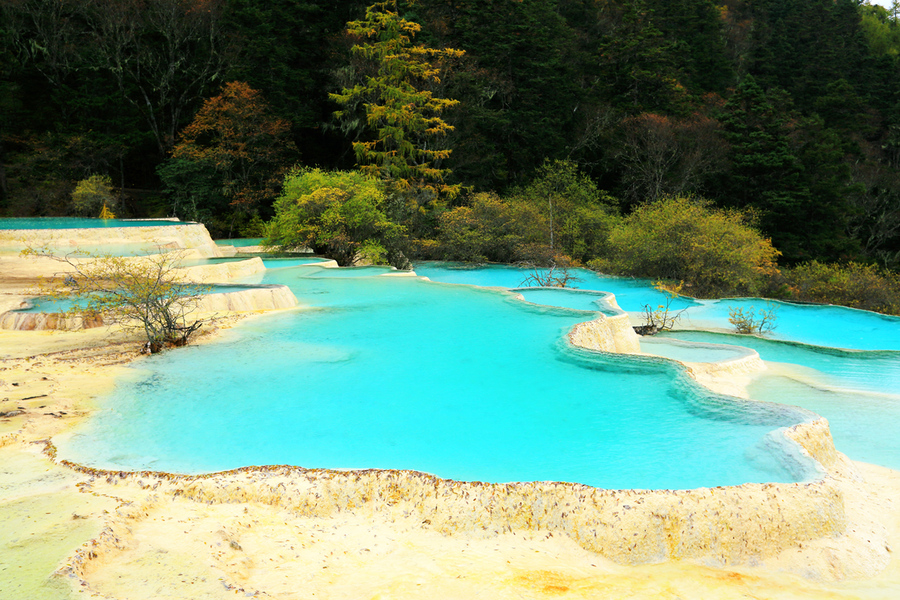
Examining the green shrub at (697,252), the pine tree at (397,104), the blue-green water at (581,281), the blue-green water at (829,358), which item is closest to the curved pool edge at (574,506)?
the blue-green water at (829,358)

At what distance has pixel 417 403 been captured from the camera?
6246 mm

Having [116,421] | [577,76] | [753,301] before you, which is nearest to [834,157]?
[577,76]

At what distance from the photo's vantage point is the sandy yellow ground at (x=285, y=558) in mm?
3424

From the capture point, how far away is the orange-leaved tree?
22.9 m

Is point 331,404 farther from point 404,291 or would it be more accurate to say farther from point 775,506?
point 404,291

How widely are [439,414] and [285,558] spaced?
243 centimetres

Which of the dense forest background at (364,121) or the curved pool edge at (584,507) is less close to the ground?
the dense forest background at (364,121)

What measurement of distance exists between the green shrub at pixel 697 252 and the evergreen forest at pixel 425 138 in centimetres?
16

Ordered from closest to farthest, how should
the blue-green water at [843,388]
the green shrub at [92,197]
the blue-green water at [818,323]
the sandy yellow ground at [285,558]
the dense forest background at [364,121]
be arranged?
1. the sandy yellow ground at [285,558]
2. the blue-green water at [843,388]
3. the blue-green water at [818,323]
4. the green shrub at [92,197]
5. the dense forest background at [364,121]

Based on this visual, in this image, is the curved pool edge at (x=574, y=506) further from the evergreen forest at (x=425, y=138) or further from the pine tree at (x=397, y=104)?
the pine tree at (x=397, y=104)

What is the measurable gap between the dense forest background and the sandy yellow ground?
16.7 m

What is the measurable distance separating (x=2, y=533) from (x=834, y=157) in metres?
31.6

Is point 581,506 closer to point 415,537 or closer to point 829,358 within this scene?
point 415,537

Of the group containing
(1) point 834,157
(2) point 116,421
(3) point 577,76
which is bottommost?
(2) point 116,421
